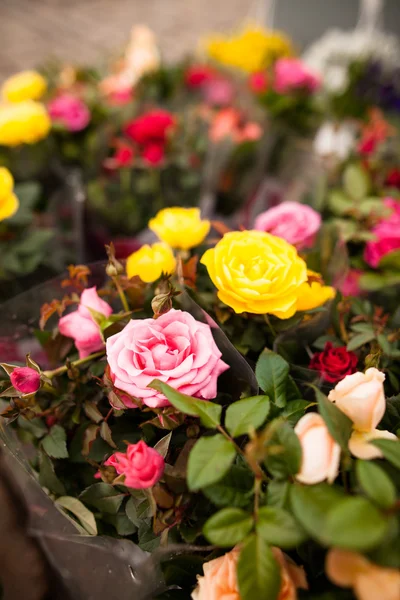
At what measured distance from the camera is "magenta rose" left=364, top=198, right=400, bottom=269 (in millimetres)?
753

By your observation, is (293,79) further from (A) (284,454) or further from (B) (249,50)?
(A) (284,454)

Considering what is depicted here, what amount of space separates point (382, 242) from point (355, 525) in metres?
0.55

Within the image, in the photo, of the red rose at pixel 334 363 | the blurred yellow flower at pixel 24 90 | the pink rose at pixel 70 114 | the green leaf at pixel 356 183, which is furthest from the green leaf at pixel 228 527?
the blurred yellow flower at pixel 24 90

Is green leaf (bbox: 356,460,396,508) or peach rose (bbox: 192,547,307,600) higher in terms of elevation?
green leaf (bbox: 356,460,396,508)

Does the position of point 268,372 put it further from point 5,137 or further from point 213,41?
point 213,41

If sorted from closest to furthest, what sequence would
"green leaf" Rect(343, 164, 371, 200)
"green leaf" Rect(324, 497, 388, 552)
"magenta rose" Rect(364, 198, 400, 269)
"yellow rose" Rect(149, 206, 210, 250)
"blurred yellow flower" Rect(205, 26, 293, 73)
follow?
"green leaf" Rect(324, 497, 388, 552) < "yellow rose" Rect(149, 206, 210, 250) < "magenta rose" Rect(364, 198, 400, 269) < "green leaf" Rect(343, 164, 371, 200) < "blurred yellow flower" Rect(205, 26, 293, 73)

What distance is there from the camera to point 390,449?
0.37 m

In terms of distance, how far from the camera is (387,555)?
1.03 ft

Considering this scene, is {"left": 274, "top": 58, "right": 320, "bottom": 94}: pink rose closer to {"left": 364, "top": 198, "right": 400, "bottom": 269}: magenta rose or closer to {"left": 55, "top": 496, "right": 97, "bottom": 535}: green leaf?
{"left": 364, "top": 198, "right": 400, "bottom": 269}: magenta rose

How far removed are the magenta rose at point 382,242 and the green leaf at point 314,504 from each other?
491 mm

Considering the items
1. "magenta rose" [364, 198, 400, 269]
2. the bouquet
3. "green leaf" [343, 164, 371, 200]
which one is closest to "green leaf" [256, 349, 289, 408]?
the bouquet

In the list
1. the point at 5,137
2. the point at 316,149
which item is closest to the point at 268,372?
the point at 5,137

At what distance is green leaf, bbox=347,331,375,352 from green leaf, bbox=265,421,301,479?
0.21m

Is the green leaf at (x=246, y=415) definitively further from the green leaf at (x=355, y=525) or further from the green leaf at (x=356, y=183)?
the green leaf at (x=356, y=183)
